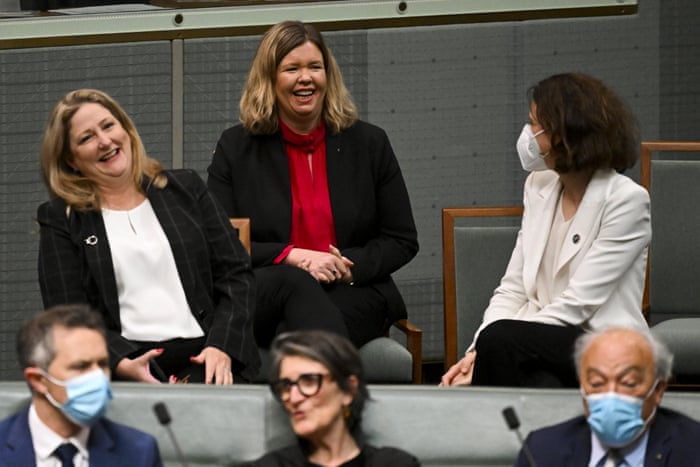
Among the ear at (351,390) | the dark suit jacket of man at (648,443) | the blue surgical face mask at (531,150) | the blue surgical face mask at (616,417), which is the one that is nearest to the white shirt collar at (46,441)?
the ear at (351,390)

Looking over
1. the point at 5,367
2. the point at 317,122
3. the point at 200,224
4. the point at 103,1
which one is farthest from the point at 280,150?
the point at 5,367

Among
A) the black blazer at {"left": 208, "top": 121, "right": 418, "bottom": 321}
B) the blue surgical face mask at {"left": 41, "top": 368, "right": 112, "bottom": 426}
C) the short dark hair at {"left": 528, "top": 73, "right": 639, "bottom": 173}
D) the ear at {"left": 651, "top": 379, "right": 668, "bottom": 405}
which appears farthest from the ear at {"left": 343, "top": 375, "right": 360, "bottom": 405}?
the black blazer at {"left": 208, "top": 121, "right": 418, "bottom": 321}

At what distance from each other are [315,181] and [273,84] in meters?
0.32

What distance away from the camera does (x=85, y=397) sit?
276 centimetres

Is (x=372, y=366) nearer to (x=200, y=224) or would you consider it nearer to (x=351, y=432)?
(x=200, y=224)

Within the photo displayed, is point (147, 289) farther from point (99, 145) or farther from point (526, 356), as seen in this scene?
point (526, 356)

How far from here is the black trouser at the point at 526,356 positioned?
3609 millimetres

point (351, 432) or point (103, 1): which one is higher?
point (103, 1)

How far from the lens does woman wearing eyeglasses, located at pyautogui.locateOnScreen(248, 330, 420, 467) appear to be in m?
2.83

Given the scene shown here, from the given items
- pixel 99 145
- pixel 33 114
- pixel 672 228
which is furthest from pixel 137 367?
pixel 33 114

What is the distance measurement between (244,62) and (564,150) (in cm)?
174

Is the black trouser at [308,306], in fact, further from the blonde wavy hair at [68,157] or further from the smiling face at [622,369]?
the smiling face at [622,369]

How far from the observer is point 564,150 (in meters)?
3.80

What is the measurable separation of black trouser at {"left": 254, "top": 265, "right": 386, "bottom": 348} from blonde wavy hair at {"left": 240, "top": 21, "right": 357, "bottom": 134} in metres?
0.49
